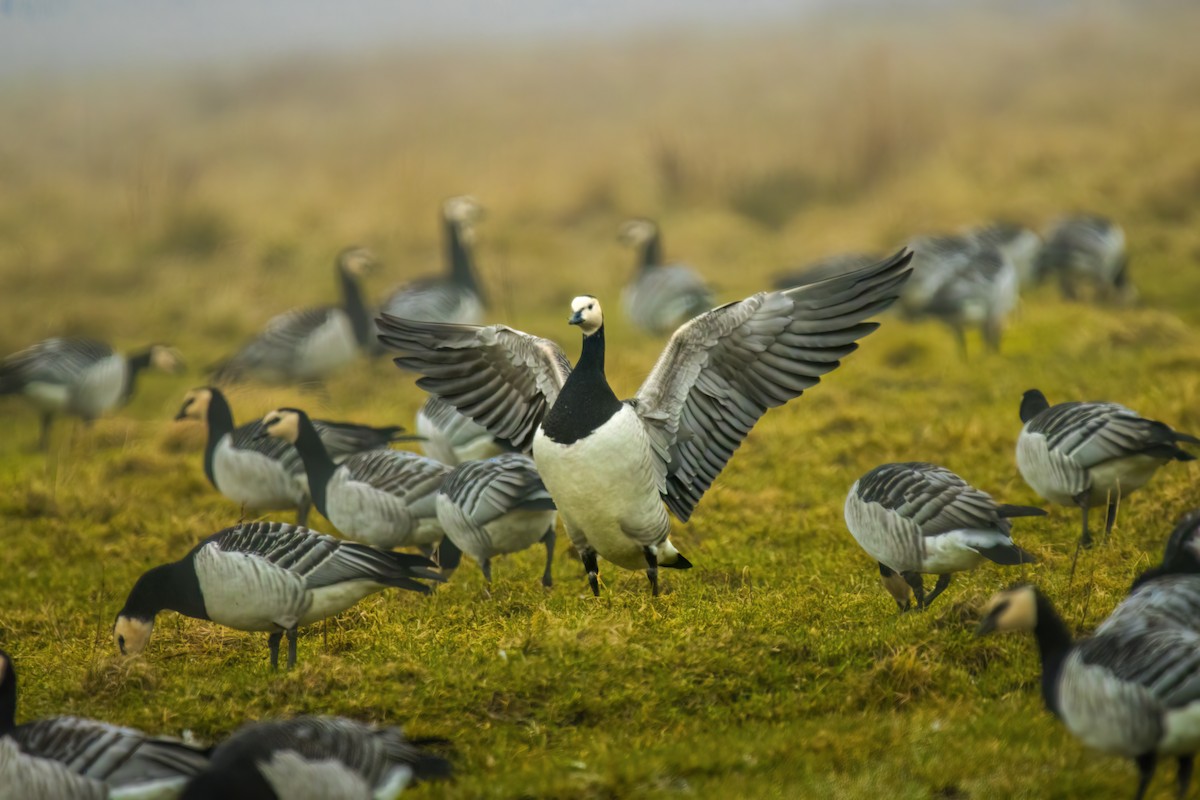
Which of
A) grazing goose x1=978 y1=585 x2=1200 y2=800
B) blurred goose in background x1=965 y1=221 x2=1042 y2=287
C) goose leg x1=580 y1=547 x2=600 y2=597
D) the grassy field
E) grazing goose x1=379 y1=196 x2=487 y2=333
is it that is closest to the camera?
grazing goose x1=978 y1=585 x2=1200 y2=800

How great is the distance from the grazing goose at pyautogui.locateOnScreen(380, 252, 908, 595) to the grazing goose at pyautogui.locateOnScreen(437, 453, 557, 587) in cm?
26

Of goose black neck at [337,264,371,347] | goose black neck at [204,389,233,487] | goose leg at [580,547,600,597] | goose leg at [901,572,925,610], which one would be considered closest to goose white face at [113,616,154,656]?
goose leg at [580,547,600,597]

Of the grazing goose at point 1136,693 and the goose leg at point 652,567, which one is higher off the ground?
the grazing goose at point 1136,693

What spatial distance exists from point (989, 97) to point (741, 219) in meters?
10.9

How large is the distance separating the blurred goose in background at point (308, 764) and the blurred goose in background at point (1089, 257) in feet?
39.0

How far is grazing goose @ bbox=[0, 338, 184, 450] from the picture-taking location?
11453mm

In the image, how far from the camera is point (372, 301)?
57.5 feet

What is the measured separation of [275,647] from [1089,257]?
11178 mm

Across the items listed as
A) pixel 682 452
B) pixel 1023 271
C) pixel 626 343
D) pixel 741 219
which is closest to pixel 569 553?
pixel 682 452

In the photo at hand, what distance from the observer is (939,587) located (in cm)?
685

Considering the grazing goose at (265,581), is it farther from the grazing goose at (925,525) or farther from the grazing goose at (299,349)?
the grazing goose at (299,349)

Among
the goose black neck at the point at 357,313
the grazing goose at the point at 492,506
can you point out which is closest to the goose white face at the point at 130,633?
the grazing goose at the point at 492,506

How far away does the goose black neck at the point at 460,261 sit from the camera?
1434cm

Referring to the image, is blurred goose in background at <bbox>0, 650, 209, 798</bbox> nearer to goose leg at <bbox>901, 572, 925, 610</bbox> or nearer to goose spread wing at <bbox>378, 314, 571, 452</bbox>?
goose spread wing at <bbox>378, 314, 571, 452</bbox>
